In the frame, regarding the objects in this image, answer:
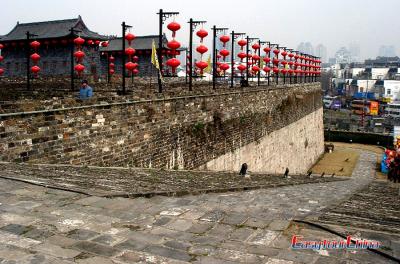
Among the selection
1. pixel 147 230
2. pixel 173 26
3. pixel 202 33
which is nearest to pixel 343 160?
pixel 202 33

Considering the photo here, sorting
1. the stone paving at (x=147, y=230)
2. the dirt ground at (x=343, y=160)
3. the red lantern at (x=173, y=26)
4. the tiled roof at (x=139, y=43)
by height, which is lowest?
the dirt ground at (x=343, y=160)

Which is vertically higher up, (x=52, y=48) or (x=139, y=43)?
(x=139, y=43)

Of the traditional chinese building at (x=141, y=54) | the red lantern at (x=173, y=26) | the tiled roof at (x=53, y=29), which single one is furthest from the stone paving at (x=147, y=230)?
the traditional chinese building at (x=141, y=54)

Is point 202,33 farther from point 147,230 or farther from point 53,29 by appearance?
point 53,29

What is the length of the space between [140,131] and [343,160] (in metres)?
27.7

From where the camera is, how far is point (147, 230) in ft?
12.7

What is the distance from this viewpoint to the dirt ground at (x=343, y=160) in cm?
3003

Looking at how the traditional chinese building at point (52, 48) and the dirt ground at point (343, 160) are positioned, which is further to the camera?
the dirt ground at point (343, 160)

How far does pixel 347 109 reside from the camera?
235 ft

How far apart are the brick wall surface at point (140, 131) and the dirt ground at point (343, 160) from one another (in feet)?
41.9

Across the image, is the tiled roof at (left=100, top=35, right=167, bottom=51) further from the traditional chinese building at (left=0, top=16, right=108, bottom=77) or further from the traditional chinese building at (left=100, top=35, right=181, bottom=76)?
the traditional chinese building at (left=0, top=16, right=108, bottom=77)

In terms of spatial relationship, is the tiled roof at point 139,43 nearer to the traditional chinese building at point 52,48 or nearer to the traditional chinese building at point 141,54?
the traditional chinese building at point 141,54

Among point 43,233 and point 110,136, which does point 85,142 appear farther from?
point 43,233

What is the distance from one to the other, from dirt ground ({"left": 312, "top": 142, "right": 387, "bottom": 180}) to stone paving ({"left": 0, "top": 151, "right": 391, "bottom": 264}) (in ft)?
85.3
